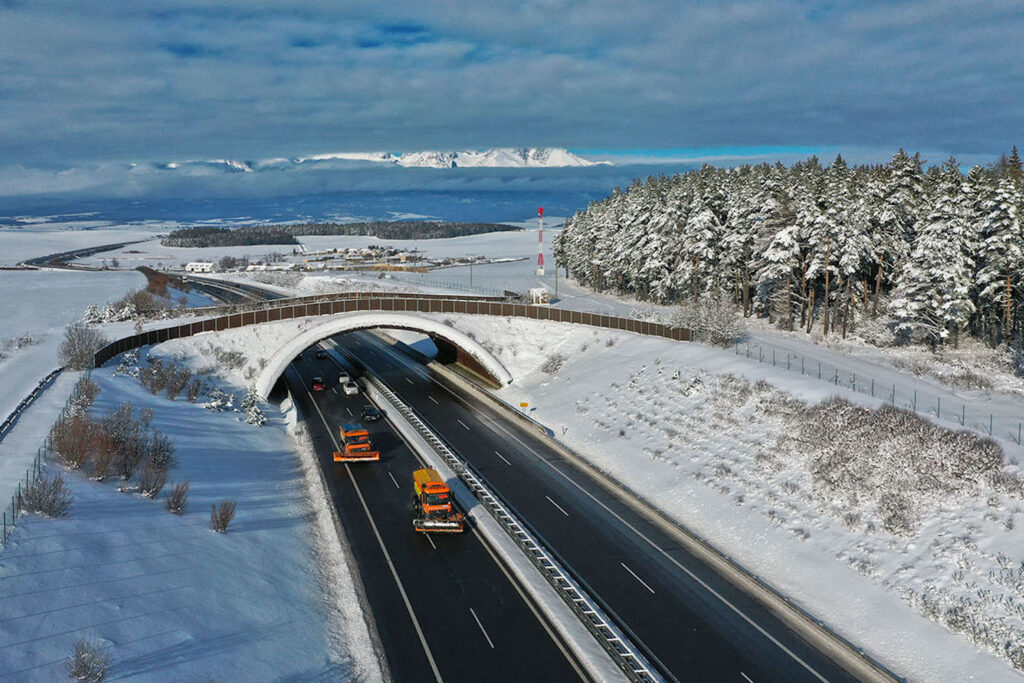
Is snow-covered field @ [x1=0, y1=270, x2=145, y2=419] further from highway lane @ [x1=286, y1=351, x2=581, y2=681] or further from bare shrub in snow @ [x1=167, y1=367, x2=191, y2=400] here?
highway lane @ [x1=286, y1=351, x2=581, y2=681]

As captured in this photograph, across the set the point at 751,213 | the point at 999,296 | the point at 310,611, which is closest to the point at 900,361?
the point at 999,296

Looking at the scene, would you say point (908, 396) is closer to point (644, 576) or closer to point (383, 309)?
point (644, 576)

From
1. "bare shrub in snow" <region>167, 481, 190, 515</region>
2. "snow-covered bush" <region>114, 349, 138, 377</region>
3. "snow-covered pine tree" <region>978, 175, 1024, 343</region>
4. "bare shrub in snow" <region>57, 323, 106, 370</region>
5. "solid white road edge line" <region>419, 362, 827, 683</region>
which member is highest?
"snow-covered pine tree" <region>978, 175, 1024, 343</region>

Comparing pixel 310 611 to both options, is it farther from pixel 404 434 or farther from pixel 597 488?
pixel 404 434

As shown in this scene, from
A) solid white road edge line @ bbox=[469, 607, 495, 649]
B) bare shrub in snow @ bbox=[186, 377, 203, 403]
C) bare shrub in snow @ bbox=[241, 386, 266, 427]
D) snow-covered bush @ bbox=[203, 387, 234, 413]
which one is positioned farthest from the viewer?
bare shrub in snow @ bbox=[186, 377, 203, 403]

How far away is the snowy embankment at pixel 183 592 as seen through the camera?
19.4m

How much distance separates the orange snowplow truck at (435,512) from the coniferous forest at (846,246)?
42.3 m

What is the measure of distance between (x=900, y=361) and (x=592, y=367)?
23.1 m

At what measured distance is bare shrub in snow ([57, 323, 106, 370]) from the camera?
45250mm

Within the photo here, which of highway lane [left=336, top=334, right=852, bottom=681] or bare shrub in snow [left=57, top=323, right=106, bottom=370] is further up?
bare shrub in snow [left=57, top=323, right=106, bottom=370]

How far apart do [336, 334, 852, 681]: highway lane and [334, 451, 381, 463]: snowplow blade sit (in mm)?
4990

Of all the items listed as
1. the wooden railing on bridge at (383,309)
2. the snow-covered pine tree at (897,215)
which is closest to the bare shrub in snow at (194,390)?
the wooden railing on bridge at (383,309)

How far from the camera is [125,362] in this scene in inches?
1954

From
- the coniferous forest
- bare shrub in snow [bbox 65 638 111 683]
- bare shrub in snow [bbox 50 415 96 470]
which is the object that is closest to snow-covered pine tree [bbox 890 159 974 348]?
the coniferous forest
